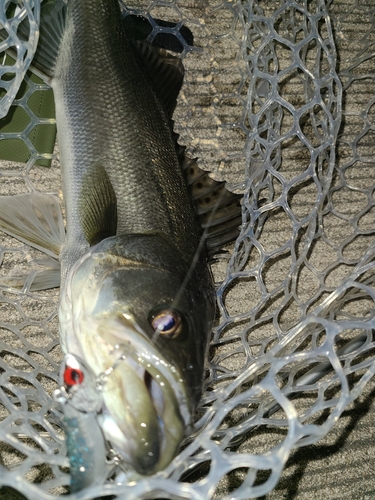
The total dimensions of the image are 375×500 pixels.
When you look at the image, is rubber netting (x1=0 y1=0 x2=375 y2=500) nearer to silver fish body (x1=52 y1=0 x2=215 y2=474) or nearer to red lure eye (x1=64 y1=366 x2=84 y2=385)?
silver fish body (x1=52 y1=0 x2=215 y2=474)

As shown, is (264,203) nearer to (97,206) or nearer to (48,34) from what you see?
(97,206)

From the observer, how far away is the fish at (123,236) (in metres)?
1.34

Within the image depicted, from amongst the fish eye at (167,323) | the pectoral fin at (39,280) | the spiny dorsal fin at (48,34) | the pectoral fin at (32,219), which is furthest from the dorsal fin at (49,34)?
the fish eye at (167,323)

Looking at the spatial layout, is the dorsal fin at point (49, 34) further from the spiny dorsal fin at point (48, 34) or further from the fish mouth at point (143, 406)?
the fish mouth at point (143, 406)

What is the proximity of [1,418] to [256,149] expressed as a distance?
1375 millimetres

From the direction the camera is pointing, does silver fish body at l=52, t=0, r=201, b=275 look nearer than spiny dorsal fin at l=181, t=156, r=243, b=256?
Yes

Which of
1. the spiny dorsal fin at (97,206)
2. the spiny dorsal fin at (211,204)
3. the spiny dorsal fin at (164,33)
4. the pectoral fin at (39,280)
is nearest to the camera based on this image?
the spiny dorsal fin at (97,206)

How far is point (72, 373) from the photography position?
1.42 m

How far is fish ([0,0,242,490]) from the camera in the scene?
134 cm

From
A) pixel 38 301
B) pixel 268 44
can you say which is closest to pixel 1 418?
pixel 38 301

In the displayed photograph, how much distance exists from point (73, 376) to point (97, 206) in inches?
21.1

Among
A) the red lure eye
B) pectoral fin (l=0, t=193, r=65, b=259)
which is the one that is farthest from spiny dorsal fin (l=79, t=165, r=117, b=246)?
the red lure eye

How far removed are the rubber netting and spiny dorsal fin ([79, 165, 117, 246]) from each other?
1.35 feet

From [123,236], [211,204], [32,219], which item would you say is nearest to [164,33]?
[211,204]
